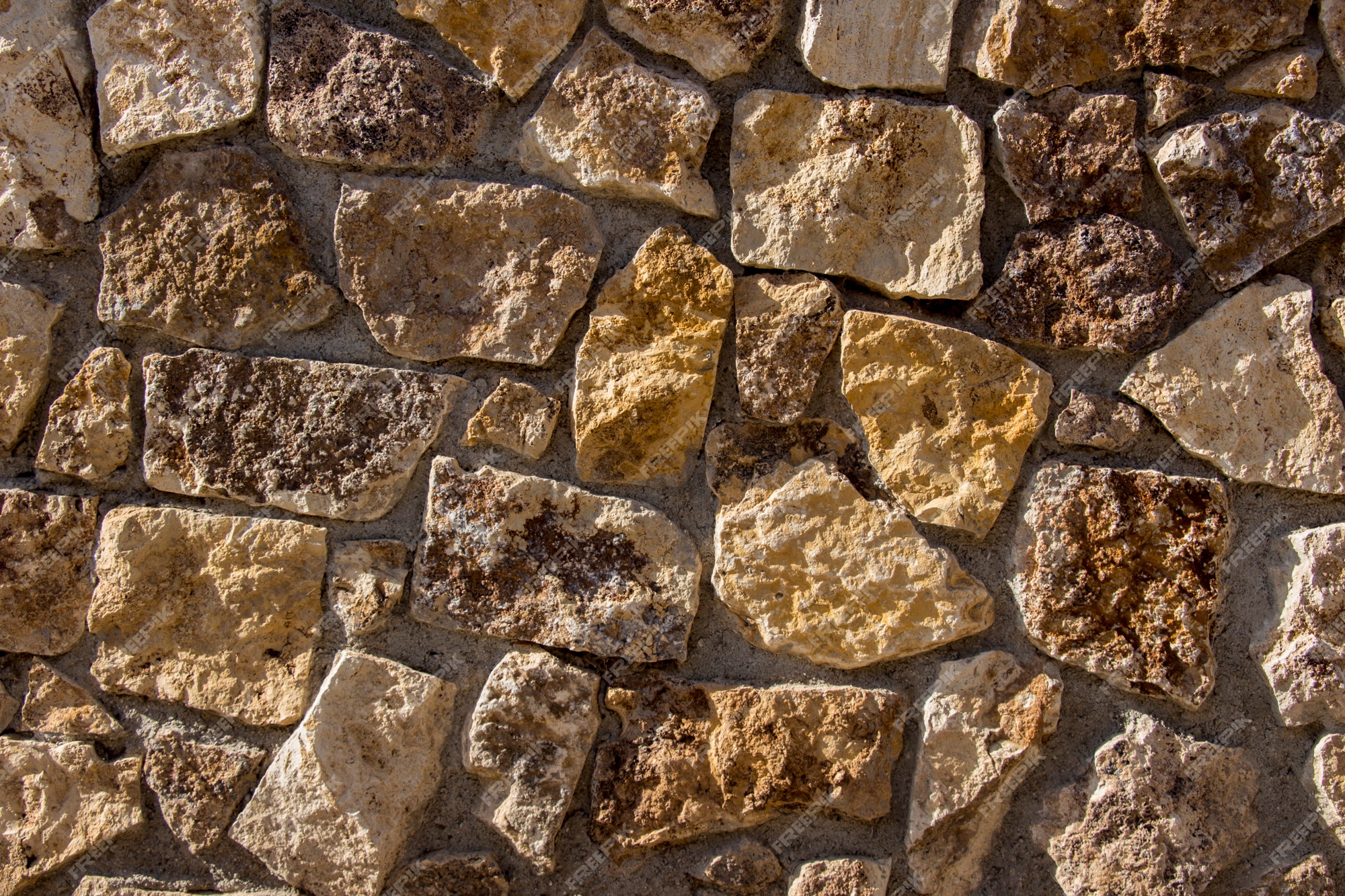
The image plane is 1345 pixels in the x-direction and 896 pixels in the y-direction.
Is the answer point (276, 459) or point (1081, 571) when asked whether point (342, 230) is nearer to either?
point (276, 459)

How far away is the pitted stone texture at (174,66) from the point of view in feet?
4.62

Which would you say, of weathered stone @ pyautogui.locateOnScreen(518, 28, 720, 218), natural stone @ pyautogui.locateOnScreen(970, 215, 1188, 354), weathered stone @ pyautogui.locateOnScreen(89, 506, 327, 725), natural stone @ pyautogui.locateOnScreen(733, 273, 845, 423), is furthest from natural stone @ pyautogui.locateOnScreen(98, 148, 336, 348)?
natural stone @ pyautogui.locateOnScreen(970, 215, 1188, 354)

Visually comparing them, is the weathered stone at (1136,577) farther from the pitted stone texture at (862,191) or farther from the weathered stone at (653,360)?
the weathered stone at (653,360)

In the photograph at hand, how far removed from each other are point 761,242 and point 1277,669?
987 millimetres

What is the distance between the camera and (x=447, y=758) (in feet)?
4.55

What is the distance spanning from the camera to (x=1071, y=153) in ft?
4.17

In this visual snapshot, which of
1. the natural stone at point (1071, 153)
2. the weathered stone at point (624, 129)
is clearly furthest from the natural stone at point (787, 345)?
the natural stone at point (1071, 153)

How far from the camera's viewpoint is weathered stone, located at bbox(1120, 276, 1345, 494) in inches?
49.6

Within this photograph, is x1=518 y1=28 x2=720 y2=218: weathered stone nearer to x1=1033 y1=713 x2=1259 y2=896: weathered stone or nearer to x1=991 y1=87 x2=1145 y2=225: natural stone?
x1=991 y1=87 x2=1145 y2=225: natural stone

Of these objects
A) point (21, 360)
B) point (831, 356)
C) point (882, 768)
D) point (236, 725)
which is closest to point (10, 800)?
point (236, 725)

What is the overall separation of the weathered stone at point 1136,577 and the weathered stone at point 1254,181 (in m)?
0.34

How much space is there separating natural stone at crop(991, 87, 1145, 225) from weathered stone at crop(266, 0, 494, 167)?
2.67ft

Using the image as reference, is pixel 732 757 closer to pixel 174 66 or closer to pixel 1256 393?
pixel 1256 393

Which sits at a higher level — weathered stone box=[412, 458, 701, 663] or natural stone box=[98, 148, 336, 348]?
natural stone box=[98, 148, 336, 348]
